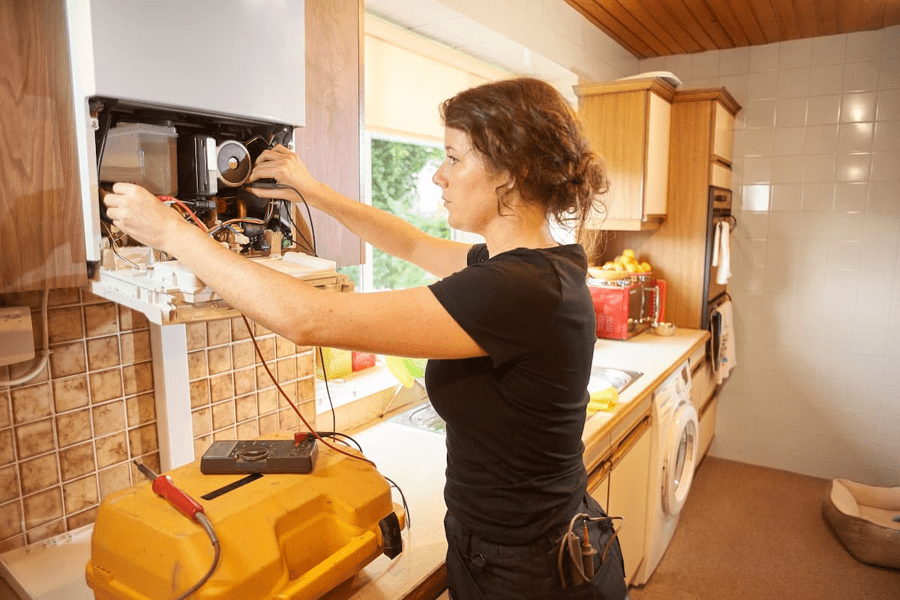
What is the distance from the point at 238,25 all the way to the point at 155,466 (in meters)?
0.86

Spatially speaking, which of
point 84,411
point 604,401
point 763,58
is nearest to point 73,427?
point 84,411

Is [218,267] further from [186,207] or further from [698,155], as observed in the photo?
[698,155]

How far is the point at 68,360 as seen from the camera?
1.08 meters

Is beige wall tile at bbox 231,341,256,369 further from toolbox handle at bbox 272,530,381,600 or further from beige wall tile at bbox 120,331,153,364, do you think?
toolbox handle at bbox 272,530,381,600

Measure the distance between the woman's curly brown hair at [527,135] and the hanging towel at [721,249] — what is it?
2321mm

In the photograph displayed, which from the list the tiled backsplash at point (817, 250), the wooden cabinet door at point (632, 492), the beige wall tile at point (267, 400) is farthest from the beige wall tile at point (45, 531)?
the tiled backsplash at point (817, 250)

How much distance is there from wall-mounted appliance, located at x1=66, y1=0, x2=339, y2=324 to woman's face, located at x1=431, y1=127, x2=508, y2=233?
24 cm

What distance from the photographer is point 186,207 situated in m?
0.93

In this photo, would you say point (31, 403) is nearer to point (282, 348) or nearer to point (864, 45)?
point (282, 348)

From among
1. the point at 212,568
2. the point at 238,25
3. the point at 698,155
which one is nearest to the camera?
the point at 212,568

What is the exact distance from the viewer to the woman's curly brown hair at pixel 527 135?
95cm

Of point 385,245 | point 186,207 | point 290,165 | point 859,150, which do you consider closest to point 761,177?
point 859,150

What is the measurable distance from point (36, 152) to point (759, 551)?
2973 mm

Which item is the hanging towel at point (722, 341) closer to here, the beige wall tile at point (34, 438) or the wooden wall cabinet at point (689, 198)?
the wooden wall cabinet at point (689, 198)
